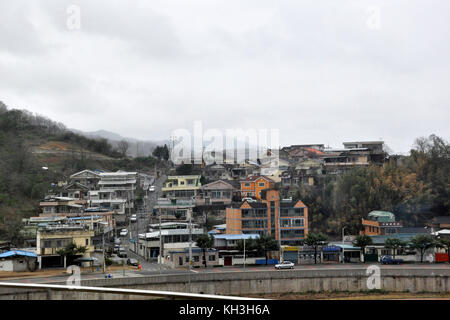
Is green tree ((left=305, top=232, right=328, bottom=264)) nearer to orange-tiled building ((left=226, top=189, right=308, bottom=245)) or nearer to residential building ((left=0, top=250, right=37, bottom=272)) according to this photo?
orange-tiled building ((left=226, top=189, right=308, bottom=245))

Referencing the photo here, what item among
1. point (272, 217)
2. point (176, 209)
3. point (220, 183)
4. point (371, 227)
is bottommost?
point (371, 227)

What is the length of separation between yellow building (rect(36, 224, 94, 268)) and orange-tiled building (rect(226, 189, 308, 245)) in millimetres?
10229

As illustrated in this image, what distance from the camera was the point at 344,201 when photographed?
39.6m

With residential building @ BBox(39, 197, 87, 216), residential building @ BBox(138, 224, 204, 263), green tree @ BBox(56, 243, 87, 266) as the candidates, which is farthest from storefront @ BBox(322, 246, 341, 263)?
residential building @ BBox(39, 197, 87, 216)

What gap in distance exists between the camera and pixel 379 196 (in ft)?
128

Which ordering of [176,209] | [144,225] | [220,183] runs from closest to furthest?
[144,225] < [176,209] < [220,183]

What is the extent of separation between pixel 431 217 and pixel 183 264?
2137cm

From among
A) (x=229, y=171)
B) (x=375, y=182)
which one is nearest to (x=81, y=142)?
(x=229, y=171)

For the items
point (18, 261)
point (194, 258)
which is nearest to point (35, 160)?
point (18, 261)

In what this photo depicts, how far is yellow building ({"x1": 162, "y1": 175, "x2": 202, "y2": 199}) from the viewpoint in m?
44.9

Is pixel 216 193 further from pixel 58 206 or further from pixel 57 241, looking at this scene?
pixel 57 241

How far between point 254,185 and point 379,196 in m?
11.0
